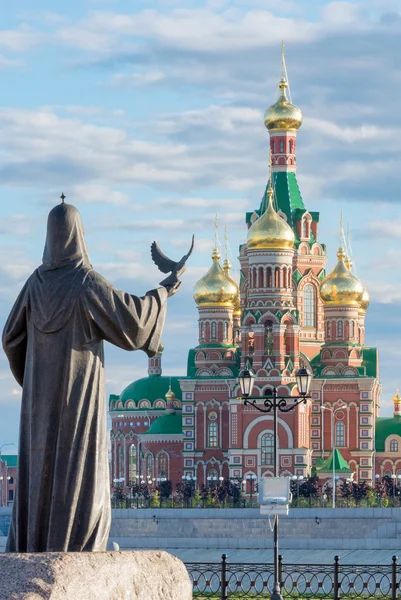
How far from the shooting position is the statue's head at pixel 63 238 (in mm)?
5715

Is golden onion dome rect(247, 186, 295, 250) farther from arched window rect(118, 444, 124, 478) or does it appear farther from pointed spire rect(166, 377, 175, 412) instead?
arched window rect(118, 444, 124, 478)

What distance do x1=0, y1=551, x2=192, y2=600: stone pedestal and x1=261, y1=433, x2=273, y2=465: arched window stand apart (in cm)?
4696

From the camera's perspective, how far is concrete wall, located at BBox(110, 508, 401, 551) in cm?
3438

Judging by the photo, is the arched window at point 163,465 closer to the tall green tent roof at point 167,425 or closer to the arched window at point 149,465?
the arched window at point 149,465

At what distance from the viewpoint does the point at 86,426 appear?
18.3 feet

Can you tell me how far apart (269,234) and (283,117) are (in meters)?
5.95

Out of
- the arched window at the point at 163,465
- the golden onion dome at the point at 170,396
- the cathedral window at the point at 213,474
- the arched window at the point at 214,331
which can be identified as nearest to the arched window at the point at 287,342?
the arched window at the point at 214,331

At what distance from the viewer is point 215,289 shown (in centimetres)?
5794

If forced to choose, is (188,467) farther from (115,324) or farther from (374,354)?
(115,324)

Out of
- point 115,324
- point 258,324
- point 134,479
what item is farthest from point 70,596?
point 134,479

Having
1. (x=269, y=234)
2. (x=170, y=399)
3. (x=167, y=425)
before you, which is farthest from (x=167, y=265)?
(x=170, y=399)

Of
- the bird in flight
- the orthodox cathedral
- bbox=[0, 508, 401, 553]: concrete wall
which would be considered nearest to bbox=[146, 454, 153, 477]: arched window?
the orthodox cathedral

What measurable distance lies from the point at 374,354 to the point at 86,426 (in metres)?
52.4

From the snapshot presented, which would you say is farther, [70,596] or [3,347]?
[3,347]
